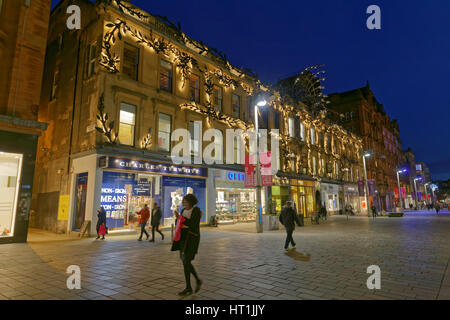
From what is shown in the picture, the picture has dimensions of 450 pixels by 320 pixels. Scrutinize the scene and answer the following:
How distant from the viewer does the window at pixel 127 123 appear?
16.0 metres

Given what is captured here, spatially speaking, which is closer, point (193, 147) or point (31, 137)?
point (31, 137)

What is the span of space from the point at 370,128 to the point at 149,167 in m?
50.5

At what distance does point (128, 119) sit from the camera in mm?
16344

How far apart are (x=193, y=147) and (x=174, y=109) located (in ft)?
10.0

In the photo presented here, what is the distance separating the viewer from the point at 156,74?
709 inches

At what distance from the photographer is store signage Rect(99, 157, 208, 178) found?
1467cm

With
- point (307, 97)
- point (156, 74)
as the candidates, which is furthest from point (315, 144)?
point (156, 74)

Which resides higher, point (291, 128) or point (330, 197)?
point (291, 128)

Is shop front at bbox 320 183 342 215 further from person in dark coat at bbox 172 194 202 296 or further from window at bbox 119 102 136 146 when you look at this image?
person in dark coat at bbox 172 194 202 296

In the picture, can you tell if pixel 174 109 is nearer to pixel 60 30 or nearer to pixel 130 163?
pixel 130 163

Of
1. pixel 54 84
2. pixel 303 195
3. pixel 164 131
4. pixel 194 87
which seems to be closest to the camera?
pixel 164 131

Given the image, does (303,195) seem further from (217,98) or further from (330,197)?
(217,98)

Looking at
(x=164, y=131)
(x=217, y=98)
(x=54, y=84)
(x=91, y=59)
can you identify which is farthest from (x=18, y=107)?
(x=217, y=98)
